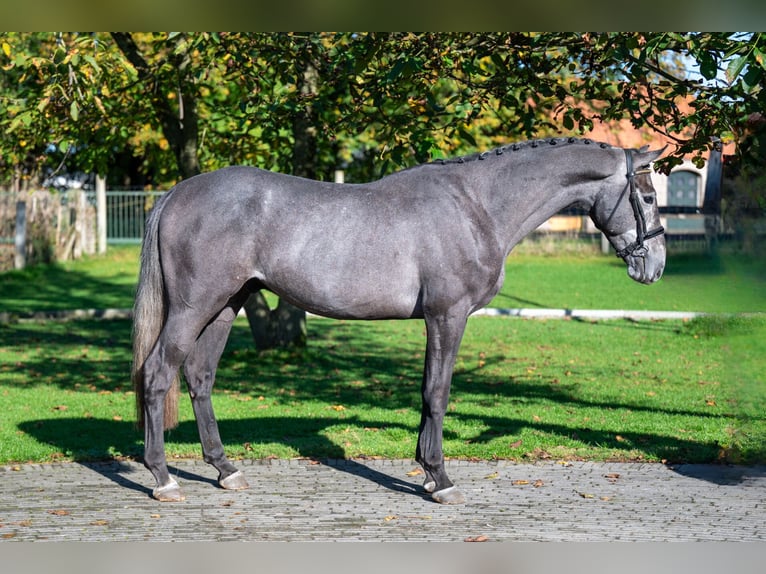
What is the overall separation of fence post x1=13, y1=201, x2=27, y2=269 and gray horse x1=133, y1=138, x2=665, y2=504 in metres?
18.3

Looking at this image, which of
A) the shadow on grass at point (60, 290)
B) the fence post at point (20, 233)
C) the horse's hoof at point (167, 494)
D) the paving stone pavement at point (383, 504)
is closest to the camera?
the paving stone pavement at point (383, 504)

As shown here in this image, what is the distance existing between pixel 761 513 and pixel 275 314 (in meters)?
7.93

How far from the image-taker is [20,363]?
12.6 meters

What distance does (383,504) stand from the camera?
6.42 meters

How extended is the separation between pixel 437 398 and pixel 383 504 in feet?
2.61

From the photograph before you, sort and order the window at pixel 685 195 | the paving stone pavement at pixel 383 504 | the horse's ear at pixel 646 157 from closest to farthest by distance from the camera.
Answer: the paving stone pavement at pixel 383 504 → the horse's ear at pixel 646 157 → the window at pixel 685 195

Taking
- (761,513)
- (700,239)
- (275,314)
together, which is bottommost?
(761,513)

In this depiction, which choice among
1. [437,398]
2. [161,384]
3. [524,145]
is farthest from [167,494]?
[524,145]

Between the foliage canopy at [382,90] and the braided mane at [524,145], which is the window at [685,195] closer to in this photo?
the foliage canopy at [382,90]

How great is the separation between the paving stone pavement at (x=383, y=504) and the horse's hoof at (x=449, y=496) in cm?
10

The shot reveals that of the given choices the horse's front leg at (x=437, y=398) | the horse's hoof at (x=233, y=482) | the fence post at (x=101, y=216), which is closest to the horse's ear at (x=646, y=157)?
the horse's front leg at (x=437, y=398)

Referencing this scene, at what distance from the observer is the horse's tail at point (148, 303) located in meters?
6.62
